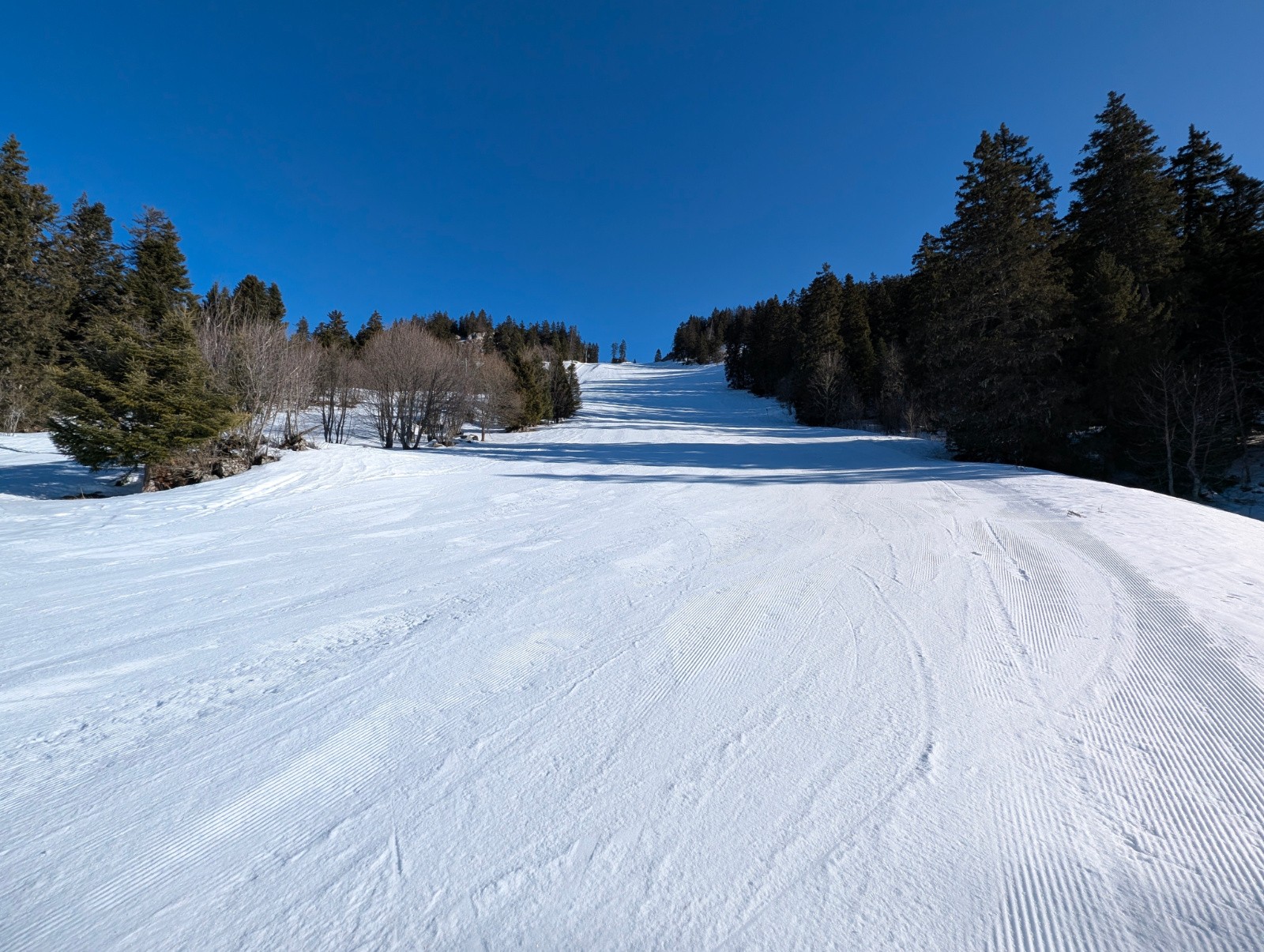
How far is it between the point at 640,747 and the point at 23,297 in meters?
32.8

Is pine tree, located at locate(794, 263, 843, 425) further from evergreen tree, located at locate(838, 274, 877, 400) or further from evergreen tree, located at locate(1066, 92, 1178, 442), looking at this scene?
evergreen tree, located at locate(1066, 92, 1178, 442)

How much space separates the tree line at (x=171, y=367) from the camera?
989 centimetres

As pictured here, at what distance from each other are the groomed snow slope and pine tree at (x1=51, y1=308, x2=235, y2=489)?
568cm

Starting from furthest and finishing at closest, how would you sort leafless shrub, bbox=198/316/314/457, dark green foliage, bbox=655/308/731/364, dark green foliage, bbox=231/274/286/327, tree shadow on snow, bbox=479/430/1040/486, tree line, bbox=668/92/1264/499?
dark green foliage, bbox=655/308/731/364
dark green foliage, bbox=231/274/286/327
tree line, bbox=668/92/1264/499
leafless shrub, bbox=198/316/314/457
tree shadow on snow, bbox=479/430/1040/486

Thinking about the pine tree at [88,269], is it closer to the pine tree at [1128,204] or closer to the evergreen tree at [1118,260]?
the evergreen tree at [1118,260]

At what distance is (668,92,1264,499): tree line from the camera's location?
1439cm

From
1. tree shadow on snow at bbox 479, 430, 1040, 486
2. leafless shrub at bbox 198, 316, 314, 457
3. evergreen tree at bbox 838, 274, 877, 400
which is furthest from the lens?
evergreen tree at bbox 838, 274, 877, 400

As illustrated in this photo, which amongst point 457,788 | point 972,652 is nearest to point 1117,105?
point 972,652

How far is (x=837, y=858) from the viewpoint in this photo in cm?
159

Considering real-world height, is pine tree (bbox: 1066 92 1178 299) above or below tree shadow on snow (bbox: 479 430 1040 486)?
above

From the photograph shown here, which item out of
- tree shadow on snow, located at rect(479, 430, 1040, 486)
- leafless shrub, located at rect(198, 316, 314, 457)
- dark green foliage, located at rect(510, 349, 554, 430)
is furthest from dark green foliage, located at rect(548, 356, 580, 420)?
leafless shrub, located at rect(198, 316, 314, 457)

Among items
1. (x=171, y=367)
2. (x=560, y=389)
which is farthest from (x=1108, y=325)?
(x=560, y=389)

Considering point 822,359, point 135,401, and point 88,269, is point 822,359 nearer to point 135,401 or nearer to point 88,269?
point 135,401

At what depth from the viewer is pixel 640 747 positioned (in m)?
2.19
